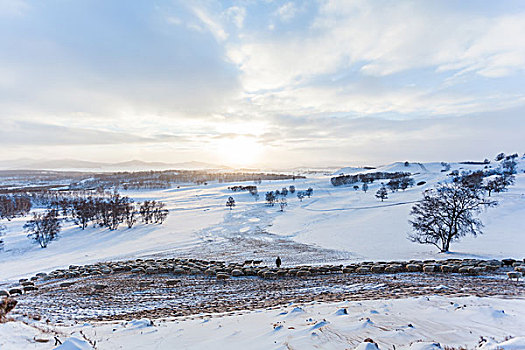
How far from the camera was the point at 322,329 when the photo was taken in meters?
7.23

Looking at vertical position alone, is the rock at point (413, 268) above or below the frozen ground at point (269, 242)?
above

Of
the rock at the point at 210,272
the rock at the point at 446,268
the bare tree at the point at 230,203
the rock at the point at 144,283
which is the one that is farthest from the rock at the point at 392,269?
the bare tree at the point at 230,203

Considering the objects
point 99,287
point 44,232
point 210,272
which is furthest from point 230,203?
point 99,287

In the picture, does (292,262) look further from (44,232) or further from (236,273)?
(44,232)

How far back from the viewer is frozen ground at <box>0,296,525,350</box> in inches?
261

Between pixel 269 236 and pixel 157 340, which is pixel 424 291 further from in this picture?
pixel 269 236

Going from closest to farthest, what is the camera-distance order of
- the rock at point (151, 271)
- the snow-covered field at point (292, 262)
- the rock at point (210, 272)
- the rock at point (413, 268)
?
1. the snow-covered field at point (292, 262)
2. the rock at point (413, 268)
3. the rock at point (210, 272)
4. the rock at point (151, 271)

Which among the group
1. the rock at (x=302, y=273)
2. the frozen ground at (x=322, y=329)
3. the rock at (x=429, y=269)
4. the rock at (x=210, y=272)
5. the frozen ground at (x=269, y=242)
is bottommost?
the frozen ground at (x=269, y=242)

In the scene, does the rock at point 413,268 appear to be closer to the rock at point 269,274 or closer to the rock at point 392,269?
the rock at point 392,269

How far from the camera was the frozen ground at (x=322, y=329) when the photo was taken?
662cm

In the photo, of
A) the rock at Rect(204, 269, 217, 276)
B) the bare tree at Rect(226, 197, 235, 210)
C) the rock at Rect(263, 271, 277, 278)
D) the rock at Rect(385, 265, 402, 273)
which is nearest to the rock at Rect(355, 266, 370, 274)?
the rock at Rect(385, 265, 402, 273)

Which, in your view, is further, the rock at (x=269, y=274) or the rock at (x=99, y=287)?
the rock at (x=269, y=274)

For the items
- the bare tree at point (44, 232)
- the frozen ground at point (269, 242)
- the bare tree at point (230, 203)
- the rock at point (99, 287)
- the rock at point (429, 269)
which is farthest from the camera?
the bare tree at point (230, 203)

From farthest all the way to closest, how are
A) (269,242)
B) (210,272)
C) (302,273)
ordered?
(269,242) < (210,272) < (302,273)
